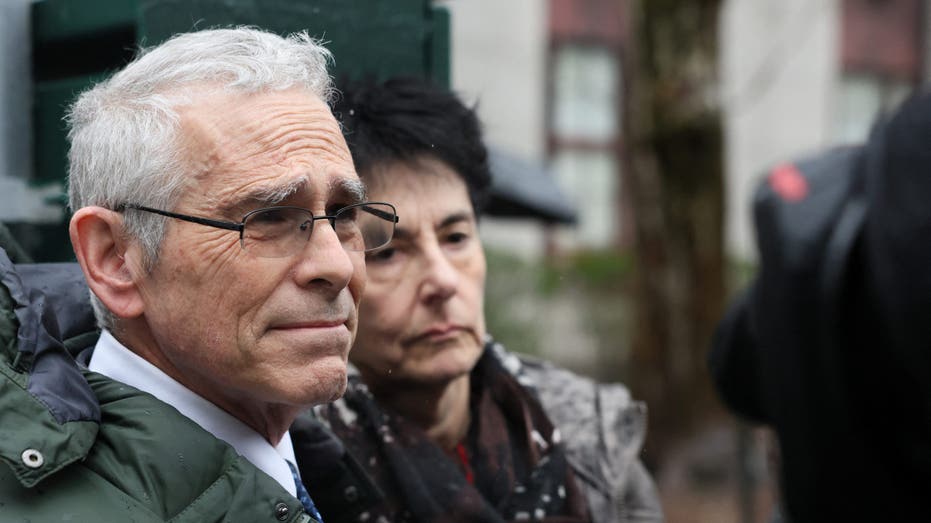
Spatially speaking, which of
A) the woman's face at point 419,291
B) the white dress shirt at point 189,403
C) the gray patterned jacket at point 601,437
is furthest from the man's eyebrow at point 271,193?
the gray patterned jacket at point 601,437

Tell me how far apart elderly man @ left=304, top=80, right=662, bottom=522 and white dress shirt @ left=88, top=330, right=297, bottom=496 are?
34 cm

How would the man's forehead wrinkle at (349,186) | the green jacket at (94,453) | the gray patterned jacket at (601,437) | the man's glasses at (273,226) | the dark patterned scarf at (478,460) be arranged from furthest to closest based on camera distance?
the gray patterned jacket at (601,437)
the dark patterned scarf at (478,460)
the man's forehead wrinkle at (349,186)
the man's glasses at (273,226)
the green jacket at (94,453)

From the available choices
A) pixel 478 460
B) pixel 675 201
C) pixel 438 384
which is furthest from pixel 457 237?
pixel 675 201

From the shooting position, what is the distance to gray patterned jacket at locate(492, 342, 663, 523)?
2617 millimetres

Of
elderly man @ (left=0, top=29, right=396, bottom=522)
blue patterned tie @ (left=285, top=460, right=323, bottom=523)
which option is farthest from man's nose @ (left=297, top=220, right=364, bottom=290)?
blue patterned tie @ (left=285, top=460, right=323, bottom=523)

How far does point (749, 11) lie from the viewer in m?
13.0

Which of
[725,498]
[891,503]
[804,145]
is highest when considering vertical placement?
[891,503]

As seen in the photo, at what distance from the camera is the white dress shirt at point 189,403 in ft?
5.93

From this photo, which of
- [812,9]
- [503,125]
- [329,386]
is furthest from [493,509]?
[812,9]

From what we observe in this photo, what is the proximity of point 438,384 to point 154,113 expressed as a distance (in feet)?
3.24

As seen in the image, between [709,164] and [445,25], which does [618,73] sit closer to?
[709,164]

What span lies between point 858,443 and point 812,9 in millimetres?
11766

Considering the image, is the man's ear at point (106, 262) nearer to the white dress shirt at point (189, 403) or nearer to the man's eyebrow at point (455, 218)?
the white dress shirt at point (189, 403)

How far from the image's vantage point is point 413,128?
7.99 feet
